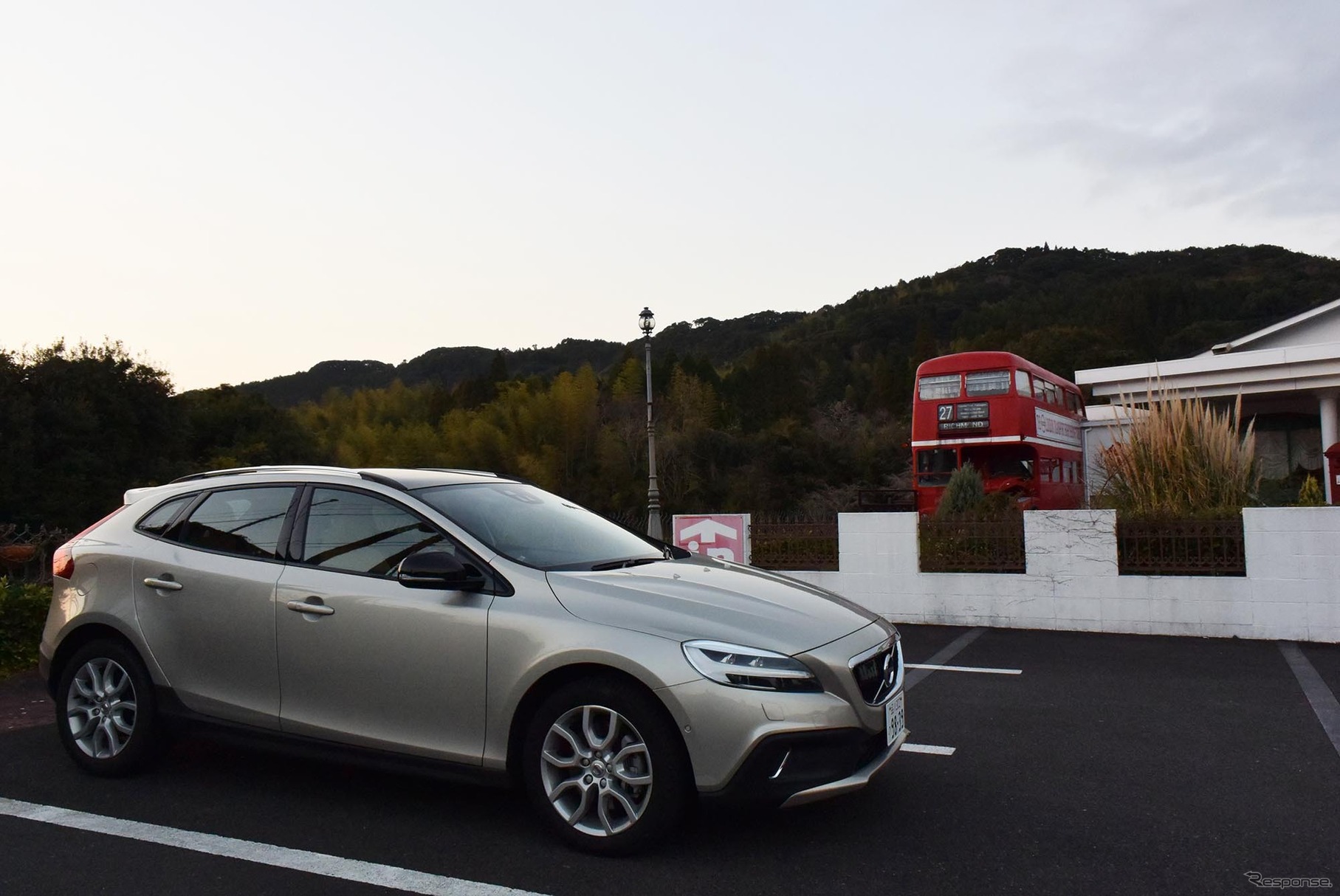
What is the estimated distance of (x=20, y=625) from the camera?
7.29m

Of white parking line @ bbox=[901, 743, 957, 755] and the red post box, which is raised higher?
the red post box

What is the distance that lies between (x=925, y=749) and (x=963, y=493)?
27.3 feet

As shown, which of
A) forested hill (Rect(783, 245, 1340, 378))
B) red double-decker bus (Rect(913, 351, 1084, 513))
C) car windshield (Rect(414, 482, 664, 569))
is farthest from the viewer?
forested hill (Rect(783, 245, 1340, 378))

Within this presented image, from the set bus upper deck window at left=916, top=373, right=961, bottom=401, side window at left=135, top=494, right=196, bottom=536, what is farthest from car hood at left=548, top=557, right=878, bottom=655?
bus upper deck window at left=916, top=373, right=961, bottom=401

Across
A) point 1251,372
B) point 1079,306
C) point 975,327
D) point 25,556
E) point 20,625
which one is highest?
point 1079,306

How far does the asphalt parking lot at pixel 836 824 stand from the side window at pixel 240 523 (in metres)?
0.92

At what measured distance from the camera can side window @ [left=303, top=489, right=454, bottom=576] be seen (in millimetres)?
4266

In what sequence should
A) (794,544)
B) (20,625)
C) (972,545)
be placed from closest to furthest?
(20,625) < (972,545) < (794,544)

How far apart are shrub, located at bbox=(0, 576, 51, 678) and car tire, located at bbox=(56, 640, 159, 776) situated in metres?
2.92

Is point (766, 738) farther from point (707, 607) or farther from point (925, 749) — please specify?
point (925, 749)

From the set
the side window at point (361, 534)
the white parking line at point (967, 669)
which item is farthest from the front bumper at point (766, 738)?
the white parking line at point (967, 669)

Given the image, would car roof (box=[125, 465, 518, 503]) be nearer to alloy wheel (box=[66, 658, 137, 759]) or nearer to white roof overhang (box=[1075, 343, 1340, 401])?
alloy wheel (box=[66, 658, 137, 759])

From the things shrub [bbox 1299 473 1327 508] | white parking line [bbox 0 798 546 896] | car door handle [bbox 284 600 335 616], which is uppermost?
shrub [bbox 1299 473 1327 508]

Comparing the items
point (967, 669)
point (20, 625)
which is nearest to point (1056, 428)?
point (967, 669)
